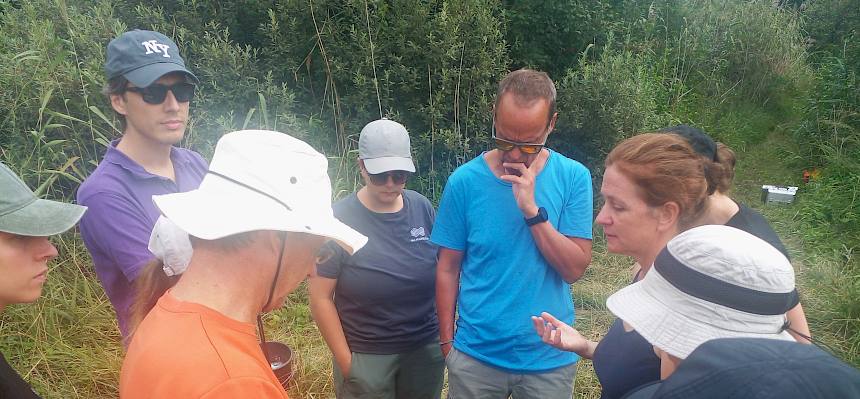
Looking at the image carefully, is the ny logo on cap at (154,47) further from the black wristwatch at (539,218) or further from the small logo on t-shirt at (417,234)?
the black wristwatch at (539,218)

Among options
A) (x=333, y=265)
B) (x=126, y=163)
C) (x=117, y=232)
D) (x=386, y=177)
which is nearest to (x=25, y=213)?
(x=117, y=232)

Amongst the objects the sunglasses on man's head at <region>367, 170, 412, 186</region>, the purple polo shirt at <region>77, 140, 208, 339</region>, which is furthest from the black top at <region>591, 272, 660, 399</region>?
the purple polo shirt at <region>77, 140, 208, 339</region>

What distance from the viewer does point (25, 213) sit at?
1463 millimetres

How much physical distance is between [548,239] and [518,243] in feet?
0.46

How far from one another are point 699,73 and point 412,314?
7377mm

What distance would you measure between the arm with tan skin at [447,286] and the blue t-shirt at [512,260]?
10 cm

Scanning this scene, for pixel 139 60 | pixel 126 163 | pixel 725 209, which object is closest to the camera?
pixel 725 209

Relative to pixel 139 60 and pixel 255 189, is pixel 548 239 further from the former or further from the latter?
pixel 139 60

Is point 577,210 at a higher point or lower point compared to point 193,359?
lower

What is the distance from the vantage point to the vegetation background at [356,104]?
3670 millimetres

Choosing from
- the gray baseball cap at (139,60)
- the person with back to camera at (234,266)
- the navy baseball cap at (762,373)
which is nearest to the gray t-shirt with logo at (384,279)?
the gray baseball cap at (139,60)

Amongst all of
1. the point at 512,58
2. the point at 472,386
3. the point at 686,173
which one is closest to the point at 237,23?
the point at 512,58

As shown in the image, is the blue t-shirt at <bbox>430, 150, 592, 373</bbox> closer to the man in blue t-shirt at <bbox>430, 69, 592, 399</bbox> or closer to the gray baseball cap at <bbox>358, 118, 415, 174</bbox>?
the man in blue t-shirt at <bbox>430, 69, 592, 399</bbox>

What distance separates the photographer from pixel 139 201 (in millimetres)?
1933
